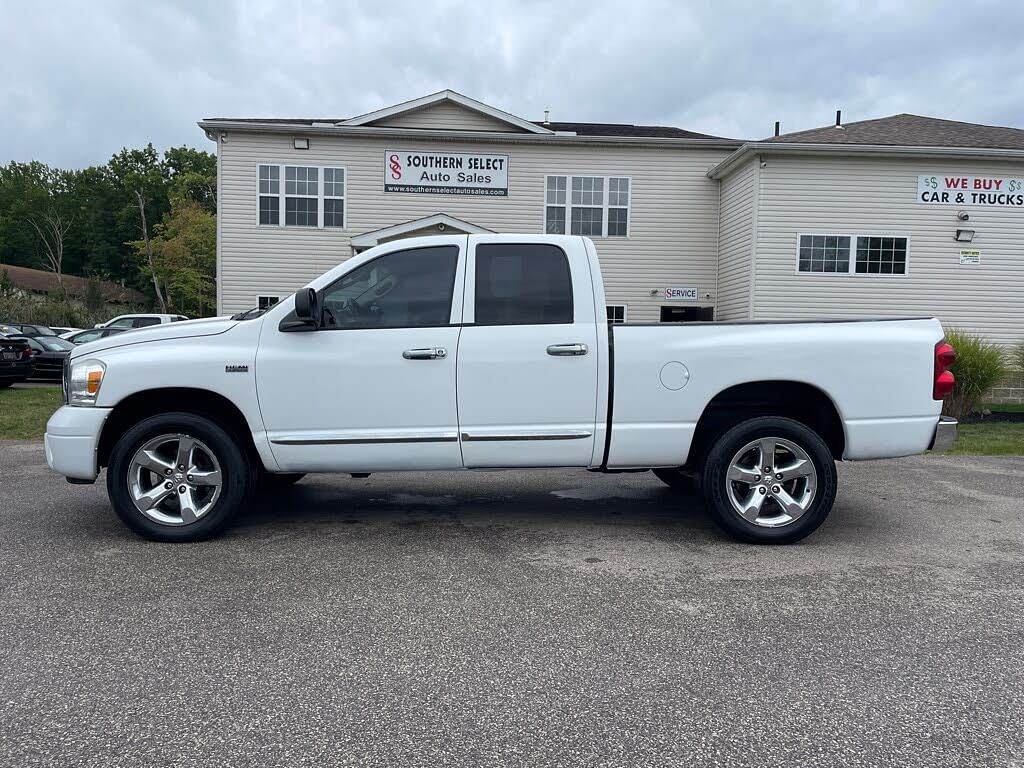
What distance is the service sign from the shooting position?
20.0 metres

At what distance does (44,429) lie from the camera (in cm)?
1077

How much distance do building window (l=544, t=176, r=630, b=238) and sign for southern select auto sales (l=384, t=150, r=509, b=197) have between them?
4.24 feet

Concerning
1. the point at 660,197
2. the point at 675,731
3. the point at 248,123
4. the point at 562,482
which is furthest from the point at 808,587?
the point at 248,123

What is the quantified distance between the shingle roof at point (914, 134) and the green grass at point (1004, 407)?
5936 millimetres

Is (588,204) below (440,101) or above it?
below

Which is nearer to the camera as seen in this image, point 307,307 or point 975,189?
point 307,307

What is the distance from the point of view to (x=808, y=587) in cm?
432

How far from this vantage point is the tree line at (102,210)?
215ft

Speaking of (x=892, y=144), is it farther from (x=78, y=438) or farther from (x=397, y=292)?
(x=78, y=438)

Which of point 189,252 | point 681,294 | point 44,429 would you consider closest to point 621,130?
point 681,294

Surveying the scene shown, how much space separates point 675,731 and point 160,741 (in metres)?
1.82

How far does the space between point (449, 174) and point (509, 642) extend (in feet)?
56.2

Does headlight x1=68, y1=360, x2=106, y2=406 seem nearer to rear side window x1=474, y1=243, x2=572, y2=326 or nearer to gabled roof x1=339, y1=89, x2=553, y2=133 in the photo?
rear side window x1=474, y1=243, x2=572, y2=326

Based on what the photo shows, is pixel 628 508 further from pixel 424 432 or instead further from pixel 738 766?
pixel 738 766
